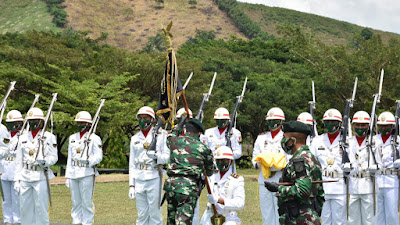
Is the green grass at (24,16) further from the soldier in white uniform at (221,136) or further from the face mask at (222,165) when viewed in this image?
the face mask at (222,165)

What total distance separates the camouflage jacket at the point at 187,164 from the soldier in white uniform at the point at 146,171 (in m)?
2.69

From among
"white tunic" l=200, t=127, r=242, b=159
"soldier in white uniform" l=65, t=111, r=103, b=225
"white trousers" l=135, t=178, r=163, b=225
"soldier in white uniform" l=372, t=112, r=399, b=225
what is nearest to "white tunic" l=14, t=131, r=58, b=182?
"soldier in white uniform" l=65, t=111, r=103, b=225

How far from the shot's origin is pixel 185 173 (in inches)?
346

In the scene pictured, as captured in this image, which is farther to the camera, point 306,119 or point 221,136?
point 221,136

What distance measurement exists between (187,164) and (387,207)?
15.1ft

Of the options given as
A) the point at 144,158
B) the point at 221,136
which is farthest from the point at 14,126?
the point at 221,136

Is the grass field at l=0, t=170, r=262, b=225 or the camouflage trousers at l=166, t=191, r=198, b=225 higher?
the camouflage trousers at l=166, t=191, r=198, b=225

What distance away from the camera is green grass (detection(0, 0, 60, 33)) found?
102 meters

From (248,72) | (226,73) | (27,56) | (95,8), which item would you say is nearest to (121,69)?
(27,56)

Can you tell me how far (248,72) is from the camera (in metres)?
45.9

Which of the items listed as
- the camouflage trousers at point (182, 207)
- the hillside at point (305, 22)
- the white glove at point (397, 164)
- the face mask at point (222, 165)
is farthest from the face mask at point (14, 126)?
the hillside at point (305, 22)

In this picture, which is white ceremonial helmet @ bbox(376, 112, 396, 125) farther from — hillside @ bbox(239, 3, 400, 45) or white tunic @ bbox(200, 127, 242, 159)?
hillside @ bbox(239, 3, 400, 45)

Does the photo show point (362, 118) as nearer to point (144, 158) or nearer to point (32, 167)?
point (144, 158)

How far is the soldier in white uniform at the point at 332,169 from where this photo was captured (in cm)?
1148
